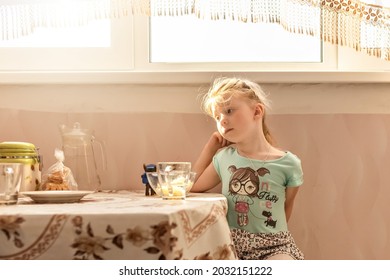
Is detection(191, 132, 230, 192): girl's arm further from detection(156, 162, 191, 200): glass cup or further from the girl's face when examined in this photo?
detection(156, 162, 191, 200): glass cup

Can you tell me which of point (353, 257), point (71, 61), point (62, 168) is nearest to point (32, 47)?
point (71, 61)

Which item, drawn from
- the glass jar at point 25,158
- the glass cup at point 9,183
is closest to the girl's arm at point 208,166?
the glass jar at point 25,158

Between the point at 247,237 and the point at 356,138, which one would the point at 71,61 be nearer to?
the point at 247,237

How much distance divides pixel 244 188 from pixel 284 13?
508mm

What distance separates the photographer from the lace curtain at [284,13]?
53.9 inches

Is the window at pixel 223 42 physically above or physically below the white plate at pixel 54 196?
above

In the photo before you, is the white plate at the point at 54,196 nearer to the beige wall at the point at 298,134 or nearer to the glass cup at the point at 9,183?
the glass cup at the point at 9,183

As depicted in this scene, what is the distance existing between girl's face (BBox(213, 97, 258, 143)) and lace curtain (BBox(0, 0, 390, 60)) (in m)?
0.26

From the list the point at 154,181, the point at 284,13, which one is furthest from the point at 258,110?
the point at 154,181

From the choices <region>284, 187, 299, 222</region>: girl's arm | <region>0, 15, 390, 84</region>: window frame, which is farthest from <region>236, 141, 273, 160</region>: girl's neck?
<region>0, 15, 390, 84</region>: window frame

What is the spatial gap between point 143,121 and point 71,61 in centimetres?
30

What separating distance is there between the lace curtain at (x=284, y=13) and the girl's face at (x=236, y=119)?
26cm

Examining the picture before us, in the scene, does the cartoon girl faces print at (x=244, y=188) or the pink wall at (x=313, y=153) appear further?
the pink wall at (x=313, y=153)

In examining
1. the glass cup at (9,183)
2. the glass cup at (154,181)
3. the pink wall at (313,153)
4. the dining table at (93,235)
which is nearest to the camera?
the dining table at (93,235)
